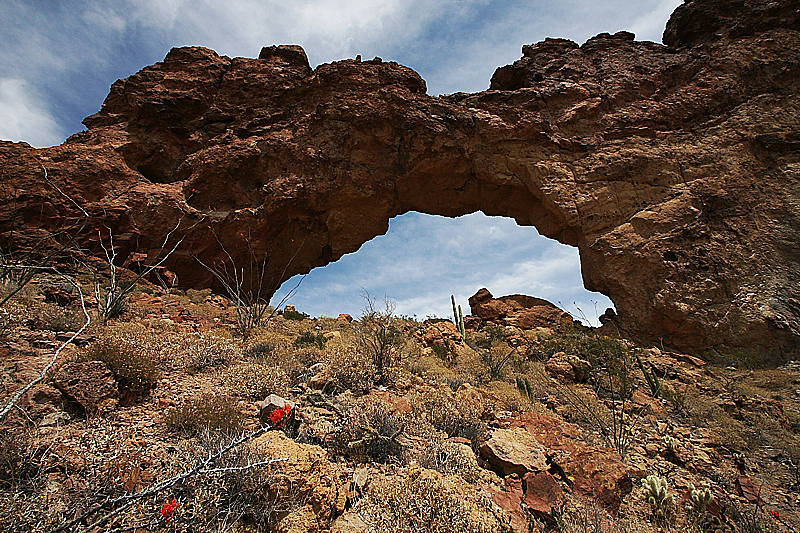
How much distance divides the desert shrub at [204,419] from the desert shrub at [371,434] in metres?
0.84

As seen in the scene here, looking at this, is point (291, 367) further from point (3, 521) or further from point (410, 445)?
point (3, 521)

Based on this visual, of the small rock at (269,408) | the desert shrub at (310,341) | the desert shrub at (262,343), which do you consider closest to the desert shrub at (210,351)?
the desert shrub at (262,343)

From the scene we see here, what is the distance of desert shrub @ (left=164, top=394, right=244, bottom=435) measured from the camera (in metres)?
2.78

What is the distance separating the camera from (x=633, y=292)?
379 inches

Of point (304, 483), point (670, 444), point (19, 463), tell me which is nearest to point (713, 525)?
point (670, 444)

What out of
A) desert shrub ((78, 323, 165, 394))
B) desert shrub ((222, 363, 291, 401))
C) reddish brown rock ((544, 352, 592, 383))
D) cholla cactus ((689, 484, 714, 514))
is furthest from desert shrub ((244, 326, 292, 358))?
cholla cactus ((689, 484, 714, 514))

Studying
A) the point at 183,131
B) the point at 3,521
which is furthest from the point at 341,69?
the point at 3,521

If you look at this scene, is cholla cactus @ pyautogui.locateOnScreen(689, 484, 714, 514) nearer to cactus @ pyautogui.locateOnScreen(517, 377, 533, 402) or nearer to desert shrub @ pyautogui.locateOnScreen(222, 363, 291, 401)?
cactus @ pyautogui.locateOnScreen(517, 377, 533, 402)

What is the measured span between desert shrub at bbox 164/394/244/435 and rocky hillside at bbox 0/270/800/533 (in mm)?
14

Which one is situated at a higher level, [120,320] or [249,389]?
[120,320]

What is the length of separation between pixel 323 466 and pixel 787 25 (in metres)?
17.6

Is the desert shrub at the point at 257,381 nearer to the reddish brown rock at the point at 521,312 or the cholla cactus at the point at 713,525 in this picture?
the cholla cactus at the point at 713,525

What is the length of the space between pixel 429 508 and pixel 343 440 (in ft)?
3.50

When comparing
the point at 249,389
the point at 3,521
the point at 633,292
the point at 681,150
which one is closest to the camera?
the point at 3,521
